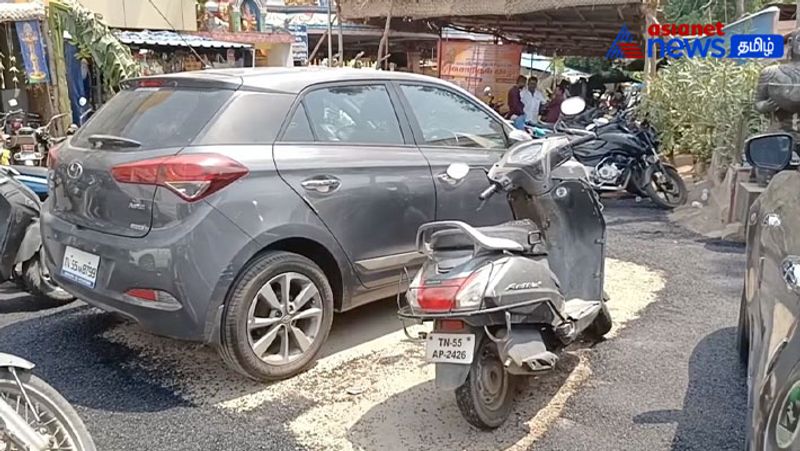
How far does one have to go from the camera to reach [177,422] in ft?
10.9

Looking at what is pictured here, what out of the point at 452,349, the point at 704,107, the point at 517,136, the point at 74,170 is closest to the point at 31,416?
the point at 452,349

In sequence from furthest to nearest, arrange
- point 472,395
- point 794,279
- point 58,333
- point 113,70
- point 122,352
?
point 113,70, point 58,333, point 122,352, point 472,395, point 794,279

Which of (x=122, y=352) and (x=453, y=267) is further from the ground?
(x=453, y=267)

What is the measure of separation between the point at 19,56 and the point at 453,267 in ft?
32.3

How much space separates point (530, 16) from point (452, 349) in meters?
12.1

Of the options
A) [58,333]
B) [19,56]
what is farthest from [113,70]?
[58,333]

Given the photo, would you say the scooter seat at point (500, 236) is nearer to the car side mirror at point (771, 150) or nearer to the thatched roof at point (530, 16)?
the car side mirror at point (771, 150)

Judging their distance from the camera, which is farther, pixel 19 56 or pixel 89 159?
pixel 19 56

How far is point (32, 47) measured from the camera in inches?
384

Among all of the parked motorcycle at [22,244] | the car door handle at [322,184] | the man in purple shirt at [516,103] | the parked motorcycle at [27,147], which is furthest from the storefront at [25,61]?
the man in purple shirt at [516,103]

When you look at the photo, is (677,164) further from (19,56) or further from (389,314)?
(19,56)

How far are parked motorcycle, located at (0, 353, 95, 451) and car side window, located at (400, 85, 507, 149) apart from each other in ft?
9.00

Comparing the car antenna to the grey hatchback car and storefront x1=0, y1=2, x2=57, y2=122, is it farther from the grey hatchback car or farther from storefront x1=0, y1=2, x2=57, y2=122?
the grey hatchback car

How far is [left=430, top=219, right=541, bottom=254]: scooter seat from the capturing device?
129 inches
